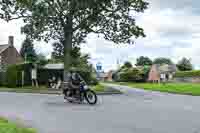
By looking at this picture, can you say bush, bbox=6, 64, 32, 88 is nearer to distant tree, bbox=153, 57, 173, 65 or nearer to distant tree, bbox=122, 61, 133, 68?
distant tree, bbox=122, 61, 133, 68

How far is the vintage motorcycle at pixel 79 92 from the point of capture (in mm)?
18109

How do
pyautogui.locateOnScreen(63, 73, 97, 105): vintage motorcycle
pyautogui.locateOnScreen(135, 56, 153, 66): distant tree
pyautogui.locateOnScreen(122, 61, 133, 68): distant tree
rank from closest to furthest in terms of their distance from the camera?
pyautogui.locateOnScreen(63, 73, 97, 105): vintage motorcycle, pyautogui.locateOnScreen(122, 61, 133, 68): distant tree, pyautogui.locateOnScreen(135, 56, 153, 66): distant tree

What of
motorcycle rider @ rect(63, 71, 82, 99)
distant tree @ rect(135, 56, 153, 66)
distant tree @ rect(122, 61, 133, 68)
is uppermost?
distant tree @ rect(135, 56, 153, 66)

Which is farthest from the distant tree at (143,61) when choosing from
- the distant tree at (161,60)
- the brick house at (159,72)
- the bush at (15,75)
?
the bush at (15,75)

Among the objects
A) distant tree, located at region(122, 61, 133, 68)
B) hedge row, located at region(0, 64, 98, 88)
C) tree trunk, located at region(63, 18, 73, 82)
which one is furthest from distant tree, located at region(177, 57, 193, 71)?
tree trunk, located at region(63, 18, 73, 82)

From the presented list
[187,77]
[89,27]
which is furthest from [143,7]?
[187,77]

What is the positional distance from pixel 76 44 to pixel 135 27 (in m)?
5.64

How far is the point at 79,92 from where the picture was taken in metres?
18.4

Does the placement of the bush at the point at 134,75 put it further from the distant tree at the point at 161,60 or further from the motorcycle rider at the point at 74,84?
the motorcycle rider at the point at 74,84

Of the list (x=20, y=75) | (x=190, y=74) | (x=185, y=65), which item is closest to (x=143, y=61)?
(x=185, y=65)

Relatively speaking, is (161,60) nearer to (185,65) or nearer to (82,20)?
(185,65)

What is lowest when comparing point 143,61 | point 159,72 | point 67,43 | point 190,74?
point 190,74

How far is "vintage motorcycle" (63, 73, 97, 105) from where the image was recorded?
18109 mm

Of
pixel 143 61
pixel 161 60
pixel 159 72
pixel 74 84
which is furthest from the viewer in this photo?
pixel 161 60
